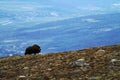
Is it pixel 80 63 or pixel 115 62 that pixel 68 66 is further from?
pixel 115 62

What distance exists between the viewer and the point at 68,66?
566 inches

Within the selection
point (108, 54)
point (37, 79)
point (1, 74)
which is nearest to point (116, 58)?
point (108, 54)

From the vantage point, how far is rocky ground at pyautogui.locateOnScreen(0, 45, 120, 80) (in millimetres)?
12914

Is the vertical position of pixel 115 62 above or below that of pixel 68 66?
above

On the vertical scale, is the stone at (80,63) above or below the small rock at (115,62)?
below

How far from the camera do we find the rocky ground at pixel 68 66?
12914 mm

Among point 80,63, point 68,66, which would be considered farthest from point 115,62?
point 68,66

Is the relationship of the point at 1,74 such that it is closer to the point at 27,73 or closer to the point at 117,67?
the point at 27,73

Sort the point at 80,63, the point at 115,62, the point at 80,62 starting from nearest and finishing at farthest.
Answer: the point at 115,62 → the point at 80,63 → the point at 80,62

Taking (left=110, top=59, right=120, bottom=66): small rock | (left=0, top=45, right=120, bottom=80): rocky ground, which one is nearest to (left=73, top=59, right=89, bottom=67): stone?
(left=0, top=45, right=120, bottom=80): rocky ground

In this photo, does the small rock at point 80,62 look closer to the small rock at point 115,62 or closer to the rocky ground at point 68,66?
the rocky ground at point 68,66

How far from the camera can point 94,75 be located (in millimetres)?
12648

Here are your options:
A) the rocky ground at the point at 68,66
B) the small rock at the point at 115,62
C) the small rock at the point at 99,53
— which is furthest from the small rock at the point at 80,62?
the small rock at the point at 115,62

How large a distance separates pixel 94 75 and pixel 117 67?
85 centimetres
